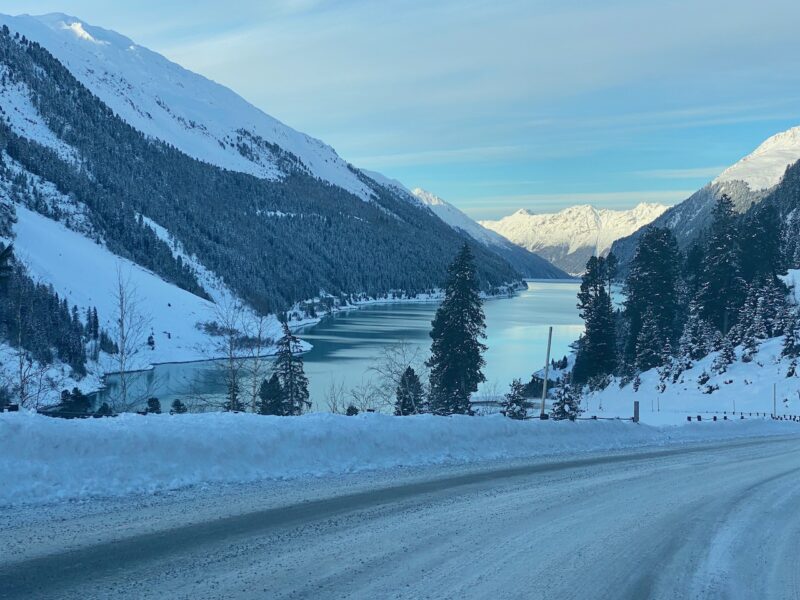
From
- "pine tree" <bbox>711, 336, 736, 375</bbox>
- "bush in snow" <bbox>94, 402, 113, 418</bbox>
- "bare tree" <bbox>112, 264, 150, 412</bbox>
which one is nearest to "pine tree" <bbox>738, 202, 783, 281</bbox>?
"pine tree" <bbox>711, 336, 736, 375</bbox>

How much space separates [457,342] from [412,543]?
3463 cm

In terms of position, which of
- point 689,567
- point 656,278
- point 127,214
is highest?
point 127,214

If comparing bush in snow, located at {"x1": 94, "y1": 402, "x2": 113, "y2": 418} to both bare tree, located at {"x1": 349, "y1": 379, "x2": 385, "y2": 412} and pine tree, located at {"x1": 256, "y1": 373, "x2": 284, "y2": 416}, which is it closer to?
pine tree, located at {"x1": 256, "y1": 373, "x2": 284, "y2": 416}

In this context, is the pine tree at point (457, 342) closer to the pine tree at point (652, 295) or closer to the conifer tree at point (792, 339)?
the conifer tree at point (792, 339)

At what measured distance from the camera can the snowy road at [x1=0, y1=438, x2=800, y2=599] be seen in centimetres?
655

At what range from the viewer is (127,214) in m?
186

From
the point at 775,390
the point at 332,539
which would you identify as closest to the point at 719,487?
the point at 332,539

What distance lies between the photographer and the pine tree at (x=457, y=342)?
42188mm

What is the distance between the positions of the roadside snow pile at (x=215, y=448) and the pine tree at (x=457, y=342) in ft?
82.7

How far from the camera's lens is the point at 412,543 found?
797 centimetres

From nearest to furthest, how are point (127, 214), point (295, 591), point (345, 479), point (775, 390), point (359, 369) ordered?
point (295, 591)
point (345, 479)
point (775, 390)
point (359, 369)
point (127, 214)

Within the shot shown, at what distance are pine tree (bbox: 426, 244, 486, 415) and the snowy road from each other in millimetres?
30175

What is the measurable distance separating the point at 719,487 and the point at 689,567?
5.64 m

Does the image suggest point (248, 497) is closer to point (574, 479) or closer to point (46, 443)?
point (46, 443)
